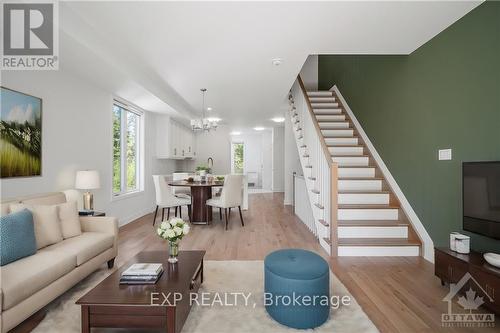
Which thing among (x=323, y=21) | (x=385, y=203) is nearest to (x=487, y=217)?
(x=385, y=203)

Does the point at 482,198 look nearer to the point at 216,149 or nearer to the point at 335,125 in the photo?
the point at 335,125

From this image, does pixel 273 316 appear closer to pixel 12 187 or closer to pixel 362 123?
pixel 12 187

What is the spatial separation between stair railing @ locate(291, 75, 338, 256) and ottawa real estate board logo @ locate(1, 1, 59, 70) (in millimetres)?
3383

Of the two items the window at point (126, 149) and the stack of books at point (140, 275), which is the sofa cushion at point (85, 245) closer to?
the stack of books at point (140, 275)

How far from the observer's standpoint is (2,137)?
266 centimetres

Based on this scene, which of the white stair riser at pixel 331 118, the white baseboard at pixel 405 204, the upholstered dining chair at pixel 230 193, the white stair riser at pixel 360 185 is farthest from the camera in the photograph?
the white stair riser at pixel 331 118

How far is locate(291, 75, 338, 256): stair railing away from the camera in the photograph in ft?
11.2

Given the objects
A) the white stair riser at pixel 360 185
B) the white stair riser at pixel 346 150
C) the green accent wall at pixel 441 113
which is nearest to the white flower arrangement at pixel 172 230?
the green accent wall at pixel 441 113

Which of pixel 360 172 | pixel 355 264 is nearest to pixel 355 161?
pixel 360 172

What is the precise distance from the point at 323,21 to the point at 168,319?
2.88 meters

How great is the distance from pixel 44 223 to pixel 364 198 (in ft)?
13.4

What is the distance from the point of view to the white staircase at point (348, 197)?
11.2ft

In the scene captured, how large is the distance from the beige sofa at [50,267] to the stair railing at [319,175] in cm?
268

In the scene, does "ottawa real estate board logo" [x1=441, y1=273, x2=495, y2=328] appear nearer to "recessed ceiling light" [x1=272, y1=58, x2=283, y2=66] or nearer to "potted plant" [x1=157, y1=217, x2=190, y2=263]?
"potted plant" [x1=157, y1=217, x2=190, y2=263]
